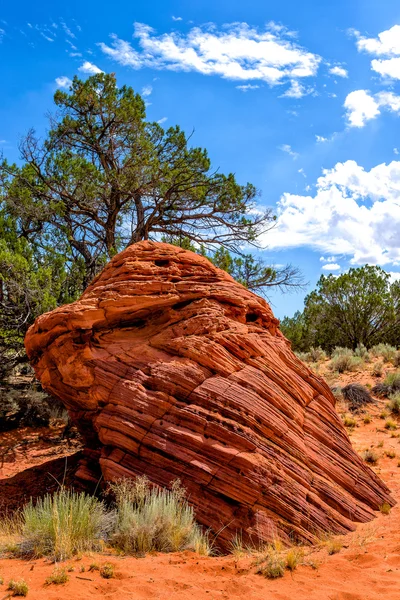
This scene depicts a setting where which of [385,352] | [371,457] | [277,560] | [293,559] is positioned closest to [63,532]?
[277,560]

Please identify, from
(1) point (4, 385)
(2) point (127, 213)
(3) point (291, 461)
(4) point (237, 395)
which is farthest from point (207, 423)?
(2) point (127, 213)

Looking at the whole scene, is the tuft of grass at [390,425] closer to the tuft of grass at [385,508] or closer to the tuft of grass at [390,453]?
the tuft of grass at [390,453]

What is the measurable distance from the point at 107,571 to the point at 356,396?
11.4m

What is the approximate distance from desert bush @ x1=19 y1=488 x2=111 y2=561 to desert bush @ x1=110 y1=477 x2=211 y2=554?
0.91ft

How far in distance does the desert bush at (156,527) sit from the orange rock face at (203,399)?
374 millimetres

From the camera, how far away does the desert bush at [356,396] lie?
14.6 m

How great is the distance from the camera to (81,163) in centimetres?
1477

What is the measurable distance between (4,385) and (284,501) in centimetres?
1084

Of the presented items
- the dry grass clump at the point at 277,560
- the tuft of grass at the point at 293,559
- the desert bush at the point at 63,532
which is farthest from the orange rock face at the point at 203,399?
the desert bush at the point at 63,532

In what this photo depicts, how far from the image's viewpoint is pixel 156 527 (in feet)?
19.8

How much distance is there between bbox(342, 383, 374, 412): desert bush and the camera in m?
14.6

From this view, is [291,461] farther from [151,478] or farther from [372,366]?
[372,366]

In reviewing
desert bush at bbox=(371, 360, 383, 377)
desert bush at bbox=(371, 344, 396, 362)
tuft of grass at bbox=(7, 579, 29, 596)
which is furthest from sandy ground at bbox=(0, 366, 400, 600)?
desert bush at bbox=(371, 344, 396, 362)

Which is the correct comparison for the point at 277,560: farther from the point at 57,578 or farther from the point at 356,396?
the point at 356,396
